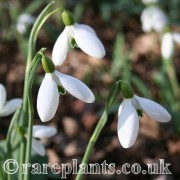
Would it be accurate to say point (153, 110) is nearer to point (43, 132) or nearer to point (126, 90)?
point (126, 90)

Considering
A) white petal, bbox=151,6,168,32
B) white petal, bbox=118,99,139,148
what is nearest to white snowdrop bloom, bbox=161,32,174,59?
white petal, bbox=151,6,168,32

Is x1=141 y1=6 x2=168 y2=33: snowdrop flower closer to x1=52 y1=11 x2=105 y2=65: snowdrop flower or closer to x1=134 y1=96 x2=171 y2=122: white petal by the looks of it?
x1=52 y1=11 x2=105 y2=65: snowdrop flower

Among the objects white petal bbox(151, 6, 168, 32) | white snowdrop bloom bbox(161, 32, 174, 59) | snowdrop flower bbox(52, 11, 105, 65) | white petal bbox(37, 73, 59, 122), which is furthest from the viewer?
white petal bbox(151, 6, 168, 32)

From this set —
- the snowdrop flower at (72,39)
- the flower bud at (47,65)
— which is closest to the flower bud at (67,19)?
the snowdrop flower at (72,39)

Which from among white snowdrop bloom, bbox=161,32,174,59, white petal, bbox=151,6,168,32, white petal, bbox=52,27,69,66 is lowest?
white snowdrop bloom, bbox=161,32,174,59

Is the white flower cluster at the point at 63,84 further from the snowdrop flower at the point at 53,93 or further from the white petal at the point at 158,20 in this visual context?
the white petal at the point at 158,20

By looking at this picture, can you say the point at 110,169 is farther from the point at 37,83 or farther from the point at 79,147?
the point at 37,83

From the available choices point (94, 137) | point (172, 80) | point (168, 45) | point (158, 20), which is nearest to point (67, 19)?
point (94, 137)

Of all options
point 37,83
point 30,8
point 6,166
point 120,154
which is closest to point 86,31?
point 6,166
